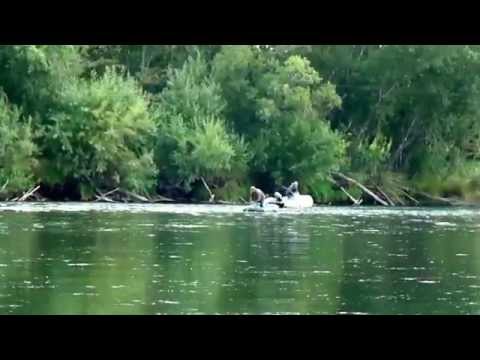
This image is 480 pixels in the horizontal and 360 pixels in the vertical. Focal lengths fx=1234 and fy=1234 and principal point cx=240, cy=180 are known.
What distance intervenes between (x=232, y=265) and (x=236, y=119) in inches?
1547

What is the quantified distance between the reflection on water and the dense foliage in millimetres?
14360

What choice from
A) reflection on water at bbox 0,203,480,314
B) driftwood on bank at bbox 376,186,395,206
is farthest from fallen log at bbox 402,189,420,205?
reflection on water at bbox 0,203,480,314

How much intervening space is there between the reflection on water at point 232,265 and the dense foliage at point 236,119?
1436cm

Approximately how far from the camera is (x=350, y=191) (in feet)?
200

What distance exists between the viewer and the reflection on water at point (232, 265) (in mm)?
17641

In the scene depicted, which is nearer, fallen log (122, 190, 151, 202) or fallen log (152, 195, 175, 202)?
fallen log (122, 190, 151, 202)

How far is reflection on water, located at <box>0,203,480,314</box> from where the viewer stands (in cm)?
1764

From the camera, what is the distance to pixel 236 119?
6250cm

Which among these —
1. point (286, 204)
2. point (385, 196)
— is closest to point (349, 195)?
point (385, 196)

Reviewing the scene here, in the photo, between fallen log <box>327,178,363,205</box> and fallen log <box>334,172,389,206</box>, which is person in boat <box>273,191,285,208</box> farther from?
fallen log <box>334,172,389,206</box>

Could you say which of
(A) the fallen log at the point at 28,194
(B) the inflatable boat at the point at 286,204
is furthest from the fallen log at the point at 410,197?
(A) the fallen log at the point at 28,194
